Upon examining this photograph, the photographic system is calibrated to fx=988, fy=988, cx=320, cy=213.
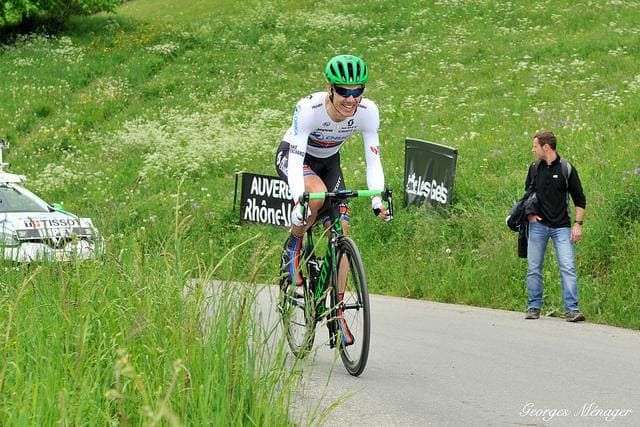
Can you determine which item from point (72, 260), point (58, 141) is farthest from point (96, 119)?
point (72, 260)

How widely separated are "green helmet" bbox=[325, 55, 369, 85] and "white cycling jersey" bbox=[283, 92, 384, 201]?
1.14 feet

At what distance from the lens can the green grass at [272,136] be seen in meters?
5.78

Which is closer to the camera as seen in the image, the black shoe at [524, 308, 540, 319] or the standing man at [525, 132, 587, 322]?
the standing man at [525, 132, 587, 322]

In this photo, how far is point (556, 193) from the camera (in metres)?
10.3

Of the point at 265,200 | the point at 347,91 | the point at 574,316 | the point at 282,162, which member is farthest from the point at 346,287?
the point at 265,200

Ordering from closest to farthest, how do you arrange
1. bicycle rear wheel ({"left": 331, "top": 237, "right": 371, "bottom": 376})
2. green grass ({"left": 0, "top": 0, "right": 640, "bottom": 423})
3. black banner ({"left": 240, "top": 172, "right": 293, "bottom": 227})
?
green grass ({"left": 0, "top": 0, "right": 640, "bottom": 423})
bicycle rear wheel ({"left": 331, "top": 237, "right": 371, "bottom": 376})
black banner ({"left": 240, "top": 172, "right": 293, "bottom": 227})

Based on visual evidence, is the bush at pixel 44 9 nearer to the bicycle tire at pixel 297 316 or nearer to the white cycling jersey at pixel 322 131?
the bicycle tire at pixel 297 316

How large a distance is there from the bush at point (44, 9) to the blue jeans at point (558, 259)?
29.9m

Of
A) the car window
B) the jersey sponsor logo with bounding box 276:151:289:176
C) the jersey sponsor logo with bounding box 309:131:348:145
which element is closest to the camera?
the jersey sponsor logo with bounding box 309:131:348:145

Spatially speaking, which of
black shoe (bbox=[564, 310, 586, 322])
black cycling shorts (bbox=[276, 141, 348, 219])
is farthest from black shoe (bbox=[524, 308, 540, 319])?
black cycling shorts (bbox=[276, 141, 348, 219])

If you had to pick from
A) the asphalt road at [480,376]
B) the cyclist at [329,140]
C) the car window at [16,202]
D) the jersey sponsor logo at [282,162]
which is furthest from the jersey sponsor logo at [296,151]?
the car window at [16,202]

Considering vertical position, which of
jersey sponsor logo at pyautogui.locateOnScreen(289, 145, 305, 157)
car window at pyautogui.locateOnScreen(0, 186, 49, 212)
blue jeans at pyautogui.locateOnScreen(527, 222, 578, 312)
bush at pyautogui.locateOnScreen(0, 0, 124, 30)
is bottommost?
blue jeans at pyautogui.locateOnScreen(527, 222, 578, 312)

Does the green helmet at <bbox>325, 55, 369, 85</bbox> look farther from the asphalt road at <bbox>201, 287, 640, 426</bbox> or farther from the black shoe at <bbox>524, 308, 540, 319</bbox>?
the black shoe at <bbox>524, 308, 540, 319</bbox>

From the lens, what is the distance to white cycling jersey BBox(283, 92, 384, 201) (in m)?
7.48
